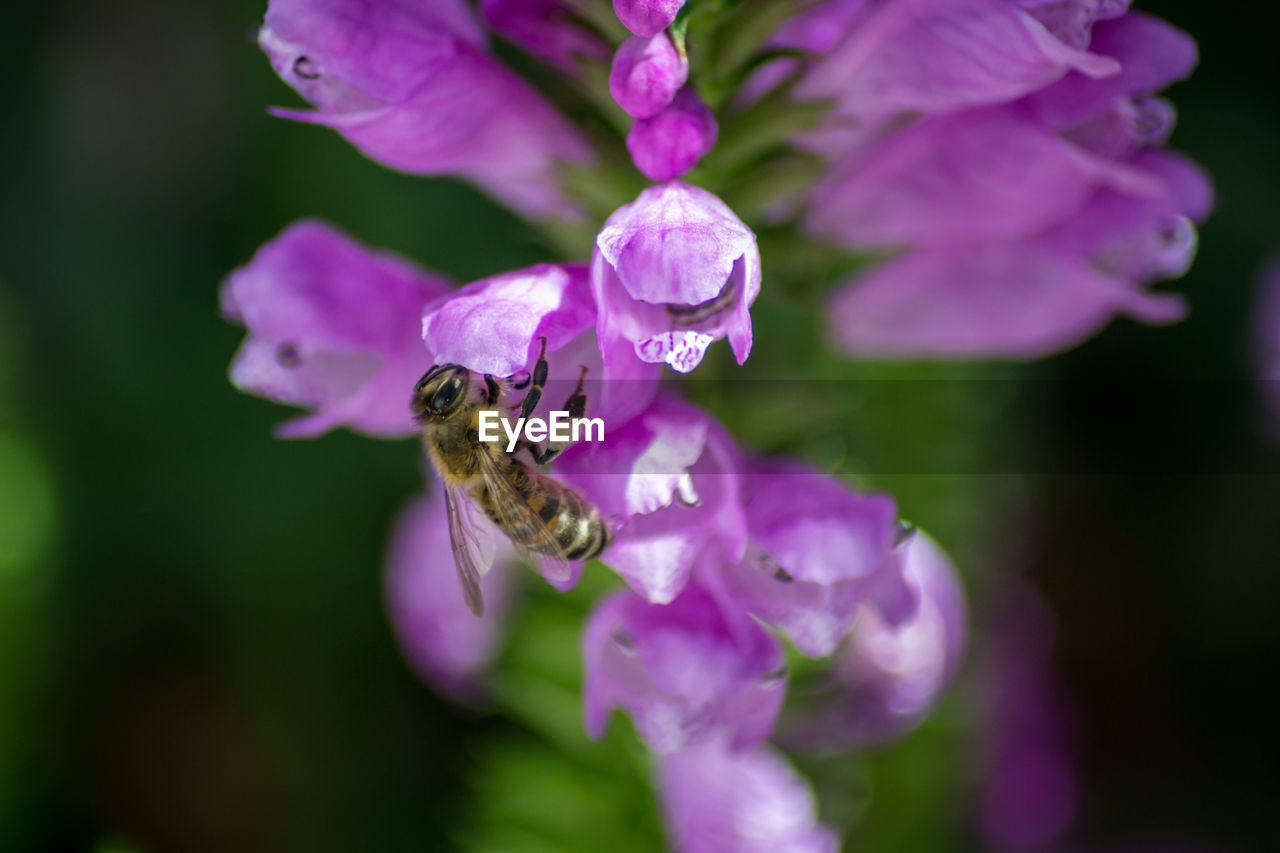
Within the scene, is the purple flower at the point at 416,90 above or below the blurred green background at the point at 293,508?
above

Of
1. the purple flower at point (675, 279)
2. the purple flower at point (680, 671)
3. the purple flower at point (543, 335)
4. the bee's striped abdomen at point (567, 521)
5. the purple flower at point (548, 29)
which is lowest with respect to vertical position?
the purple flower at point (680, 671)

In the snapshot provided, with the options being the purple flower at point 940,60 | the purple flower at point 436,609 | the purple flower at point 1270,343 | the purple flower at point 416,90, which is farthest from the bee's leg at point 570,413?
the purple flower at point 1270,343

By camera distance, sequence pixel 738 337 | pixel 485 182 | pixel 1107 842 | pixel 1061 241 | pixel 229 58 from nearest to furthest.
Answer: pixel 738 337 < pixel 1061 241 < pixel 485 182 < pixel 1107 842 < pixel 229 58

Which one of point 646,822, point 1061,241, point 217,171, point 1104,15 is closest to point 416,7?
point 1104,15

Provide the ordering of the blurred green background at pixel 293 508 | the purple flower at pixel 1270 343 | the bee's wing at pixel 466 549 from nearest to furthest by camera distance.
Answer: the bee's wing at pixel 466 549
the blurred green background at pixel 293 508
the purple flower at pixel 1270 343

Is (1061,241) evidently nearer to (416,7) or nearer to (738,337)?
(738,337)

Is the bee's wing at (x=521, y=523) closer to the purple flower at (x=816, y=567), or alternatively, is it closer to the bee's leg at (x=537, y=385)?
the bee's leg at (x=537, y=385)

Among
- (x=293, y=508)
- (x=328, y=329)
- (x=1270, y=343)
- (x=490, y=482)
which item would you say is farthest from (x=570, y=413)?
(x=1270, y=343)

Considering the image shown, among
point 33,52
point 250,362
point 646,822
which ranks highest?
point 250,362
